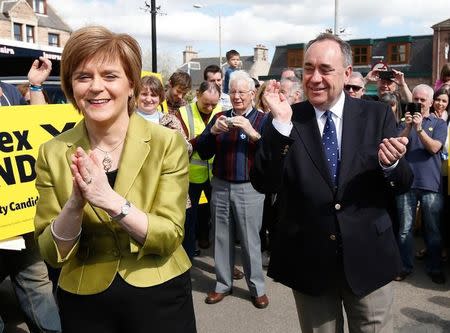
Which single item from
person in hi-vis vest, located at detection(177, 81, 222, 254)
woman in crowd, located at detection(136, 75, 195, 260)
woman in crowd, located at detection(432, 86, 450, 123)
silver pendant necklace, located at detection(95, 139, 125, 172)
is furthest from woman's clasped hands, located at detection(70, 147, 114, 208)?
woman in crowd, located at detection(432, 86, 450, 123)

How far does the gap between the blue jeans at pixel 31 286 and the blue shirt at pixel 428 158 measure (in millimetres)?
3719

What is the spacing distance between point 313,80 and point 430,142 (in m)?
3.13

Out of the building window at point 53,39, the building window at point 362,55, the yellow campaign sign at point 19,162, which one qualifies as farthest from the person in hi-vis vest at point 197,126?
the building window at point 53,39

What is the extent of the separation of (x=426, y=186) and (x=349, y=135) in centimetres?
315

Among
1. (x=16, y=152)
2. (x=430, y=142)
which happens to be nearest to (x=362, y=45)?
(x=430, y=142)

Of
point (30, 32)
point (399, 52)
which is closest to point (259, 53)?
point (399, 52)

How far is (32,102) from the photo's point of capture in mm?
4125

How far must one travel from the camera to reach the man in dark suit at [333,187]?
234 cm

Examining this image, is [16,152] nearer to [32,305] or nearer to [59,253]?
[32,305]

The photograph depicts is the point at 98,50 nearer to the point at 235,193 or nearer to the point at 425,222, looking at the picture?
the point at 235,193

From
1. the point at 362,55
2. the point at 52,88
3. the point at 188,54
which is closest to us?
the point at 52,88

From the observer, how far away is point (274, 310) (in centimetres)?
446

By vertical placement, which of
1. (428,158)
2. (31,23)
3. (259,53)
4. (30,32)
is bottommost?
(428,158)

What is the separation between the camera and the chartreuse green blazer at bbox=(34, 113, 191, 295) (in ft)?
6.07
